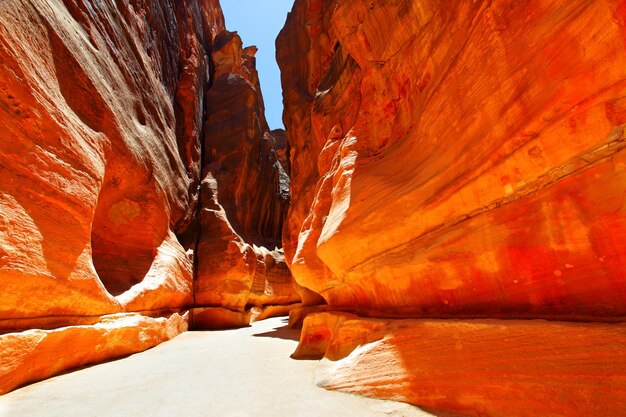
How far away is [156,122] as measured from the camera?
35.4 feet

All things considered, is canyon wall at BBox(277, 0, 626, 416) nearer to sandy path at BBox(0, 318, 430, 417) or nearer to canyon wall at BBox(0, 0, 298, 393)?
sandy path at BBox(0, 318, 430, 417)

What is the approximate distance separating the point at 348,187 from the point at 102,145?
18.6ft

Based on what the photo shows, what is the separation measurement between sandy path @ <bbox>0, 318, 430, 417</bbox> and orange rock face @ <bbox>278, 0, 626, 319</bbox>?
1.35 metres

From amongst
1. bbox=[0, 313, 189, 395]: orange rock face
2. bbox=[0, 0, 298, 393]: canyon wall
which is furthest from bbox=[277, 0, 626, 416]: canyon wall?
bbox=[0, 0, 298, 393]: canyon wall

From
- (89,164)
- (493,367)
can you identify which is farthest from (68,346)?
(493,367)

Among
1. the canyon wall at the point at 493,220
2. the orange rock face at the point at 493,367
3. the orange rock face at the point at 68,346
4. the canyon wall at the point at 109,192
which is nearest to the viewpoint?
the orange rock face at the point at 493,367

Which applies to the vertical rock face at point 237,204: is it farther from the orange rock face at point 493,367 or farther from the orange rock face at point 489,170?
the orange rock face at point 493,367

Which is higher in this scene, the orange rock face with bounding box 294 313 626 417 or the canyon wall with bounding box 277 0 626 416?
the canyon wall with bounding box 277 0 626 416

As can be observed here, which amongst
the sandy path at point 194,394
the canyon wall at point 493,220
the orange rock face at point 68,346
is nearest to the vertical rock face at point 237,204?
the orange rock face at point 68,346

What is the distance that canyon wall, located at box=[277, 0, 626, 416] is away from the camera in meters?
2.05

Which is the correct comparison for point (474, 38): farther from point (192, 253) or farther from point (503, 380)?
point (192, 253)

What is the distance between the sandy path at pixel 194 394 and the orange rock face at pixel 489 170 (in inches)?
53.1

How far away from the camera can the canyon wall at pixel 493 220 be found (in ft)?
6.72

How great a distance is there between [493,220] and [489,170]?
18.5 inches
